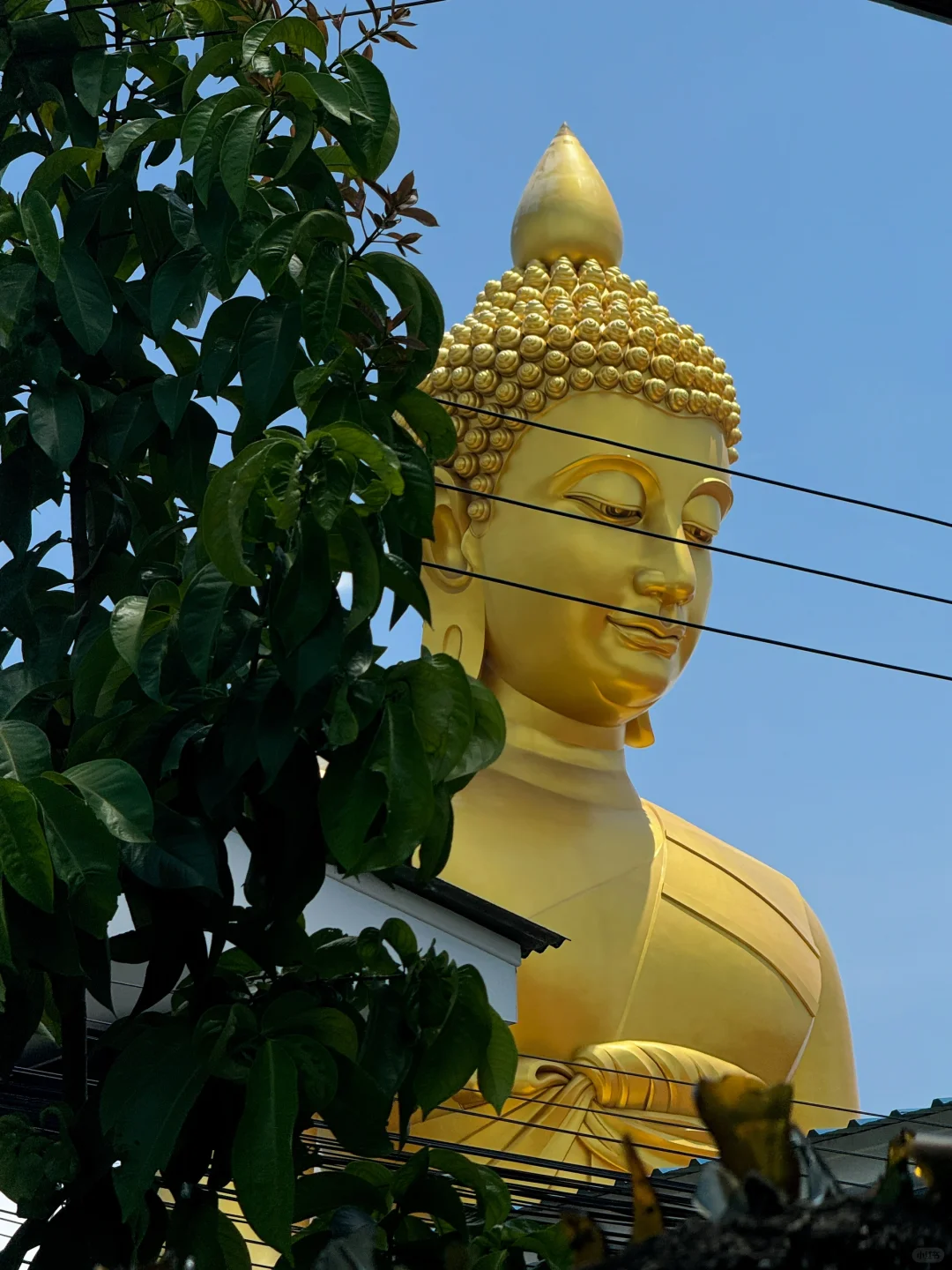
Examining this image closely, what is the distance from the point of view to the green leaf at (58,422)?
2365 millimetres

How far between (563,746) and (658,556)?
0.80 m

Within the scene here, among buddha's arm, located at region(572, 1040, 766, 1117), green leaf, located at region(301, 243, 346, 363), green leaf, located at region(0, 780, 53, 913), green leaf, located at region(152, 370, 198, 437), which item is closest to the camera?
green leaf, located at region(0, 780, 53, 913)

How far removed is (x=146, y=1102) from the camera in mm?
2010

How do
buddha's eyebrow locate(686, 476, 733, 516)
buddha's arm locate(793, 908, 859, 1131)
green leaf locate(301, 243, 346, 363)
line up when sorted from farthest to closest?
buddha's arm locate(793, 908, 859, 1131) → buddha's eyebrow locate(686, 476, 733, 516) → green leaf locate(301, 243, 346, 363)

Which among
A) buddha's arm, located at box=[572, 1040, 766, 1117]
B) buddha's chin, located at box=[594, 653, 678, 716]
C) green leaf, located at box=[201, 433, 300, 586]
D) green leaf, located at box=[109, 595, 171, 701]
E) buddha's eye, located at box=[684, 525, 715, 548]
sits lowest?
green leaf, located at box=[109, 595, 171, 701]

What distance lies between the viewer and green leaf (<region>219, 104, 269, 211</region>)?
6.96 feet

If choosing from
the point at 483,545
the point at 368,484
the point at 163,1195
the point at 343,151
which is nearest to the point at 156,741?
the point at 368,484

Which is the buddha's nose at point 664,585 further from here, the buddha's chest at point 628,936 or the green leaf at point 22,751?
the green leaf at point 22,751

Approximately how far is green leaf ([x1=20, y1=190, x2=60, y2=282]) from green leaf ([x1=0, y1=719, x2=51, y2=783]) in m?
0.57

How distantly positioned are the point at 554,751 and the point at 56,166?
4.71 metres

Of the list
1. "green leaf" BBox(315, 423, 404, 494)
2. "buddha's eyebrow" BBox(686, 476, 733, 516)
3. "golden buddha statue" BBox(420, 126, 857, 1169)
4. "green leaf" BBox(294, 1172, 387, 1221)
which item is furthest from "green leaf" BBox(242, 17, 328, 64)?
"buddha's eyebrow" BBox(686, 476, 733, 516)

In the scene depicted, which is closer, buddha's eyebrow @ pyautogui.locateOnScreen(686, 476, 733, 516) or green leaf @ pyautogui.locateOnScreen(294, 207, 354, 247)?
green leaf @ pyautogui.locateOnScreen(294, 207, 354, 247)

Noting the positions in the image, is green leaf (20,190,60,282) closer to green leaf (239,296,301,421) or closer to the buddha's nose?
green leaf (239,296,301,421)

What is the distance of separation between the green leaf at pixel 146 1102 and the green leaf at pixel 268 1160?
0.25ft
